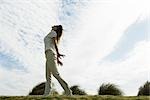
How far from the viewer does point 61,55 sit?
14523mm

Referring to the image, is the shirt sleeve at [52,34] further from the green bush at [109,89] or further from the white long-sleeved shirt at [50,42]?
the green bush at [109,89]

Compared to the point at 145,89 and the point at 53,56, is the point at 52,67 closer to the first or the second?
the point at 53,56

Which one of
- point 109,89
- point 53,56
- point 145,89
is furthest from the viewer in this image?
point 109,89

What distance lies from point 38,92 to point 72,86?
2.31 metres

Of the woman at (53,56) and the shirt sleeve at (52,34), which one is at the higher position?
the shirt sleeve at (52,34)

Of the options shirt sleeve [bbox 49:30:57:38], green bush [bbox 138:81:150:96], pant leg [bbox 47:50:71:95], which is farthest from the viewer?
green bush [bbox 138:81:150:96]

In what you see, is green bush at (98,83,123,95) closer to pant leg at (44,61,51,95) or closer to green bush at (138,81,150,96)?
green bush at (138,81,150,96)

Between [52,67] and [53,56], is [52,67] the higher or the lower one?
the lower one

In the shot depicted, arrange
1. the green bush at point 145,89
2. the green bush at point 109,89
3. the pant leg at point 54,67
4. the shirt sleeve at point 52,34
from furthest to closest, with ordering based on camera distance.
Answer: the green bush at point 109,89 < the green bush at point 145,89 < the shirt sleeve at point 52,34 < the pant leg at point 54,67

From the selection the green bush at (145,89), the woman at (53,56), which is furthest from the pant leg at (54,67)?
the green bush at (145,89)

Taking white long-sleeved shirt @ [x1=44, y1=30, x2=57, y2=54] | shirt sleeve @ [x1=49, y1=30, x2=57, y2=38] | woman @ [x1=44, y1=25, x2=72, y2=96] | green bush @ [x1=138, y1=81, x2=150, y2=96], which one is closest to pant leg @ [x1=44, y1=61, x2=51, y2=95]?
woman @ [x1=44, y1=25, x2=72, y2=96]

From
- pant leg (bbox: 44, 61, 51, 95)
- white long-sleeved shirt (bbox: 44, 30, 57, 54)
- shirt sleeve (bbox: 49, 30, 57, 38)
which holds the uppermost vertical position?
shirt sleeve (bbox: 49, 30, 57, 38)

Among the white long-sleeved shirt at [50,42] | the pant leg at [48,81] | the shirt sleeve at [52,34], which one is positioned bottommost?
the pant leg at [48,81]

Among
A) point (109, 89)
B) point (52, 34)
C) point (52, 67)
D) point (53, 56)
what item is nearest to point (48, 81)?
point (52, 67)
